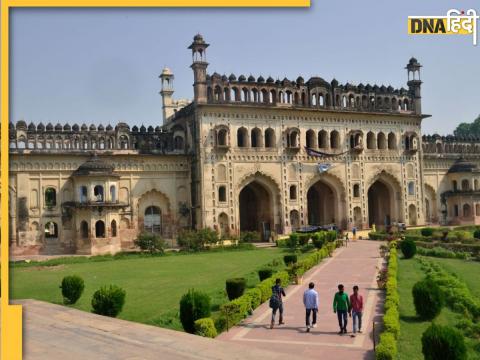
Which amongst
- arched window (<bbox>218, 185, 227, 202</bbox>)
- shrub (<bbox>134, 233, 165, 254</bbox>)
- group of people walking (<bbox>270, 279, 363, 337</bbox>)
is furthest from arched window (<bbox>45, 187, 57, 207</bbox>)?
group of people walking (<bbox>270, 279, 363, 337</bbox>)

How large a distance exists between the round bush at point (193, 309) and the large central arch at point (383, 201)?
89.8 feet

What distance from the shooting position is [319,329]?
10.8m

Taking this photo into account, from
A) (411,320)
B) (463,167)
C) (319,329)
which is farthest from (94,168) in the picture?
(463,167)

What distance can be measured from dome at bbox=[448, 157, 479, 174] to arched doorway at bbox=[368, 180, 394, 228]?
20.2ft

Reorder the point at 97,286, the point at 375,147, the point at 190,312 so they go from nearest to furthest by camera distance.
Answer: the point at 190,312
the point at 97,286
the point at 375,147

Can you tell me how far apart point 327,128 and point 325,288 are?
20422 mm

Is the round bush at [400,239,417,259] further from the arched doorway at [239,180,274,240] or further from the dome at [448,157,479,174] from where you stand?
the dome at [448,157,479,174]

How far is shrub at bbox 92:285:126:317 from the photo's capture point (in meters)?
12.1

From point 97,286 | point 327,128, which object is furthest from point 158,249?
point 327,128

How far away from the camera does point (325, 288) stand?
1541 cm

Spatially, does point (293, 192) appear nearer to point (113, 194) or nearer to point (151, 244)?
point (151, 244)

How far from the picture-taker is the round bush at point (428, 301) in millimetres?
11430

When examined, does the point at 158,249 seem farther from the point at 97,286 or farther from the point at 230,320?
the point at 230,320

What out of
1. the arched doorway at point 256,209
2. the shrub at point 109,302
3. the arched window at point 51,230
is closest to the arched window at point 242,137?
the arched doorway at point 256,209
